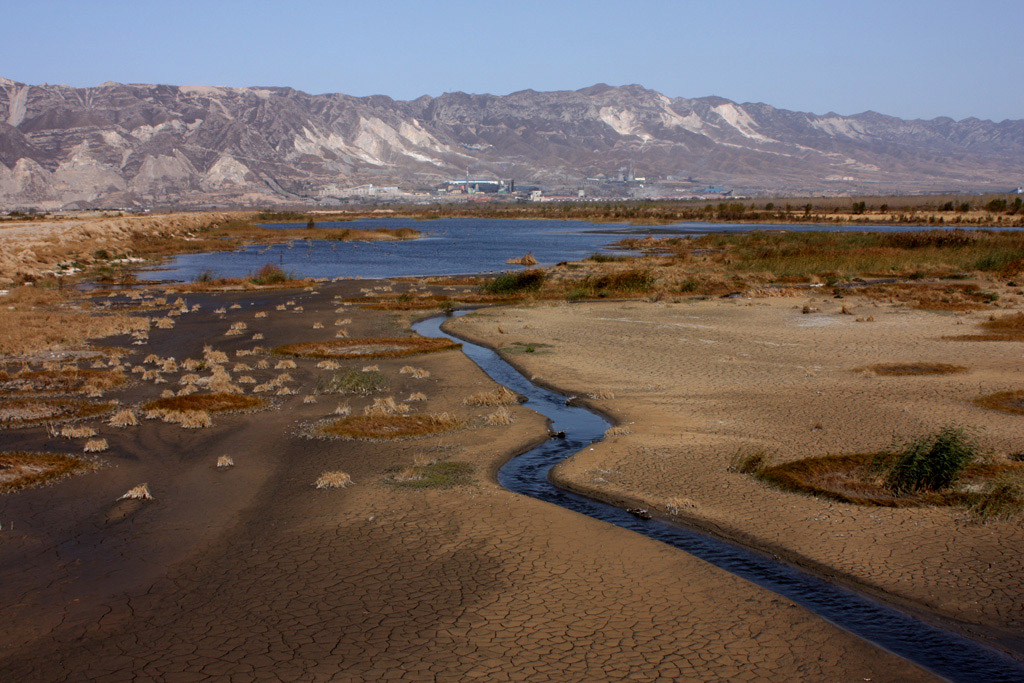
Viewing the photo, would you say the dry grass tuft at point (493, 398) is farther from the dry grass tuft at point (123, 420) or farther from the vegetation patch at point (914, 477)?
the dry grass tuft at point (123, 420)

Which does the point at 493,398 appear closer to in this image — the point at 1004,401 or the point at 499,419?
the point at 499,419

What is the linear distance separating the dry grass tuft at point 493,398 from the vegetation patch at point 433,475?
4949mm

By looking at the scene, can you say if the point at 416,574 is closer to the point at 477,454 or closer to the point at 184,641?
the point at 184,641

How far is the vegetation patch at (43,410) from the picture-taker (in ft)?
59.7

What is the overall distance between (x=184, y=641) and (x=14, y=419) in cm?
1228

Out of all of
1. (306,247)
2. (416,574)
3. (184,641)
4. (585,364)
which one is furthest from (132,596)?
(306,247)

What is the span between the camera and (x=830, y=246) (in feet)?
211

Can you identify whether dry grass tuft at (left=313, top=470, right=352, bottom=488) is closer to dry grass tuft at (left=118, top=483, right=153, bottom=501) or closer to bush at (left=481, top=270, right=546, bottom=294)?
dry grass tuft at (left=118, top=483, right=153, bottom=501)

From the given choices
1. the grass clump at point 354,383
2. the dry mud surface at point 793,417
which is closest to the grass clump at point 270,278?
the dry mud surface at point 793,417

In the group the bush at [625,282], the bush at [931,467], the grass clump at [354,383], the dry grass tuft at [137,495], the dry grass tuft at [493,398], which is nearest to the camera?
the bush at [931,467]

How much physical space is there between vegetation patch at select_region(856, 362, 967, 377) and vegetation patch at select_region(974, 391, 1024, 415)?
2.76m

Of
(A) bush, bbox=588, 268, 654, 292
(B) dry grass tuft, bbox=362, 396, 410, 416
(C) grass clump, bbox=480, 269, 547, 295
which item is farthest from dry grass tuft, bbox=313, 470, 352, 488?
(A) bush, bbox=588, 268, 654, 292

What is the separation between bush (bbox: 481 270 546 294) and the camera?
44719 millimetres

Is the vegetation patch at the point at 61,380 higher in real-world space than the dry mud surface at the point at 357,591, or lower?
lower
